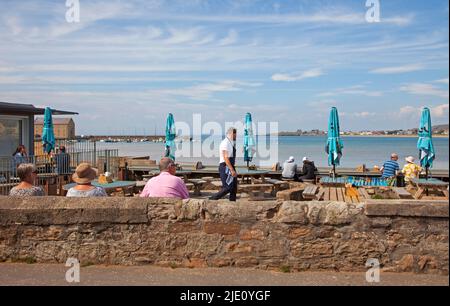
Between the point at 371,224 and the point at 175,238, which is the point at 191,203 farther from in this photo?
the point at 371,224

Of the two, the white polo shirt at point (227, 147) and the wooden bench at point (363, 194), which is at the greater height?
the white polo shirt at point (227, 147)

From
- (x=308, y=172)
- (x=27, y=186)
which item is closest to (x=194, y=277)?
(x=27, y=186)

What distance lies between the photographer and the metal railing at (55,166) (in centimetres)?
1224

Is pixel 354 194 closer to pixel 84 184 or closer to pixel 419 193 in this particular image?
pixel 419 193

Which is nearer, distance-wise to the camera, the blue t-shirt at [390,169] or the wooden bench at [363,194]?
the wooden bench at [363,194]

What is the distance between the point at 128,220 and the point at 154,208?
29 centimetres

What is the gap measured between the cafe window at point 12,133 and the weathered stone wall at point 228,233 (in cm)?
1245

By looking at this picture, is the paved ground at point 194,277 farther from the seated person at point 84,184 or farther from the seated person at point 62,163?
the seated person at point 62,163

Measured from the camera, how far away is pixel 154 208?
16.3 feet

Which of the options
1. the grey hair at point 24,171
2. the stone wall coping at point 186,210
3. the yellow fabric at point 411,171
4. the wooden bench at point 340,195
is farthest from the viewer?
the yellow fabric at point 411,171

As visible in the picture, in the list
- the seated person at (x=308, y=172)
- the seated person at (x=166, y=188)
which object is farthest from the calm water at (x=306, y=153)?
the seated person at (x=166, y=188)

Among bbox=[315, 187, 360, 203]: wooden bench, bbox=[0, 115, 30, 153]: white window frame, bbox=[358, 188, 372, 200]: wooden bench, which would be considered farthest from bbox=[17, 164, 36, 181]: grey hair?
bbox=[0, 115, 30, 153]: white window frame

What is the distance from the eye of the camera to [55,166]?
14773 mm

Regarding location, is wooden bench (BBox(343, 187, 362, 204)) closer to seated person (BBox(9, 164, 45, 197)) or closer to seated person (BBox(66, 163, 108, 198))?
seated person (BBox(66, 163, 108, 198))
